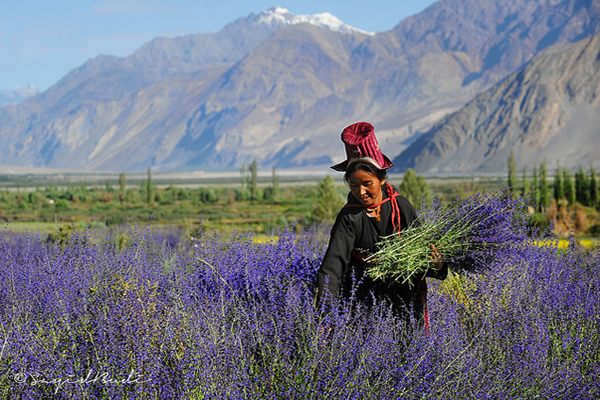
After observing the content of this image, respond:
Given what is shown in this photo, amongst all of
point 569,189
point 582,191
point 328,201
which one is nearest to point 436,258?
point 328,201

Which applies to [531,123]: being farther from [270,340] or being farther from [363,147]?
[270,340]

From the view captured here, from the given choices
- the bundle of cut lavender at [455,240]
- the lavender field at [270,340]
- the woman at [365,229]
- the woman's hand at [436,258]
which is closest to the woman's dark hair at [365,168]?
the woman at [365,229]

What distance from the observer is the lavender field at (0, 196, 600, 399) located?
319 cm

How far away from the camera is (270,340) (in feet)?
11.9

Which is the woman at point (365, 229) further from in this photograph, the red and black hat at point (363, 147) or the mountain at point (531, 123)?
the mountain at point (531, 123)

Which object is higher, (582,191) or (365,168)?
(365,168)

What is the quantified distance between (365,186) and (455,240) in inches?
27.6

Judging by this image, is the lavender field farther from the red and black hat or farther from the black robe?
the red and black hat

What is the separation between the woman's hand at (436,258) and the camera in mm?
3878

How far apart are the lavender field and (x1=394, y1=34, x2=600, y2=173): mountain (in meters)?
113

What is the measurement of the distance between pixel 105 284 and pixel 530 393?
2.72 m

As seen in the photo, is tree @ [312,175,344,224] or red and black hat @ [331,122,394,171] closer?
red and black hat @ [331,122,394,171]

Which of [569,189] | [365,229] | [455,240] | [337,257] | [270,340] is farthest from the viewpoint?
[569,189]

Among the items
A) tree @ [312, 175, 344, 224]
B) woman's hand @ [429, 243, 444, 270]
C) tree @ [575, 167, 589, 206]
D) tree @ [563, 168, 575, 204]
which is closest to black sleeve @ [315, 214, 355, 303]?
woman's hand @ [429, 243, 444, 270]
